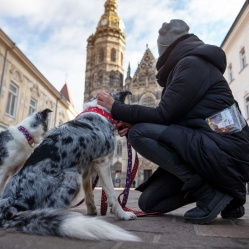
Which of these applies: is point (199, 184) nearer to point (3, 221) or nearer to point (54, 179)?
point (54, 179)

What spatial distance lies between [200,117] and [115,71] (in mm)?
40023

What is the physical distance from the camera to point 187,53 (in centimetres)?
267

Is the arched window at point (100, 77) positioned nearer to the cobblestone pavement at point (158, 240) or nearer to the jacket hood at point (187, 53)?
the jacket hood at point (187, 53)

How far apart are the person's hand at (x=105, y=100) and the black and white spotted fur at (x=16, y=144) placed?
196 cm

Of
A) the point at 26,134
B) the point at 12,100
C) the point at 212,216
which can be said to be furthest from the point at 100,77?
the point at 212,216

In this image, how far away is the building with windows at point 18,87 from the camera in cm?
1406

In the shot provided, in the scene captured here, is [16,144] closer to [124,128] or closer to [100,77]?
[124,128]

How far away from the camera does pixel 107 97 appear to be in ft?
9.46

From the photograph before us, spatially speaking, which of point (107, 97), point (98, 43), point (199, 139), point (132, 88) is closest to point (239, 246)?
point (199, 139)

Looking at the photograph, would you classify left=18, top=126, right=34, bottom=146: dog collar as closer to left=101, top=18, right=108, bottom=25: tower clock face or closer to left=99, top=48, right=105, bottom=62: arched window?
left=99, top=48, right=105, bottom=62: arched window

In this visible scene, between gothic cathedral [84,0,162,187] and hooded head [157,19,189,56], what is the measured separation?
31.3 meters

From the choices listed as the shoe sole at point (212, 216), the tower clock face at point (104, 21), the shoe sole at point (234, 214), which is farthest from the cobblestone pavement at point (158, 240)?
the tower clock face at point (104, 21)

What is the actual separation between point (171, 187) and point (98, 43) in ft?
142

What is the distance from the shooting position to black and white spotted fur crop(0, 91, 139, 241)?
1.58m
